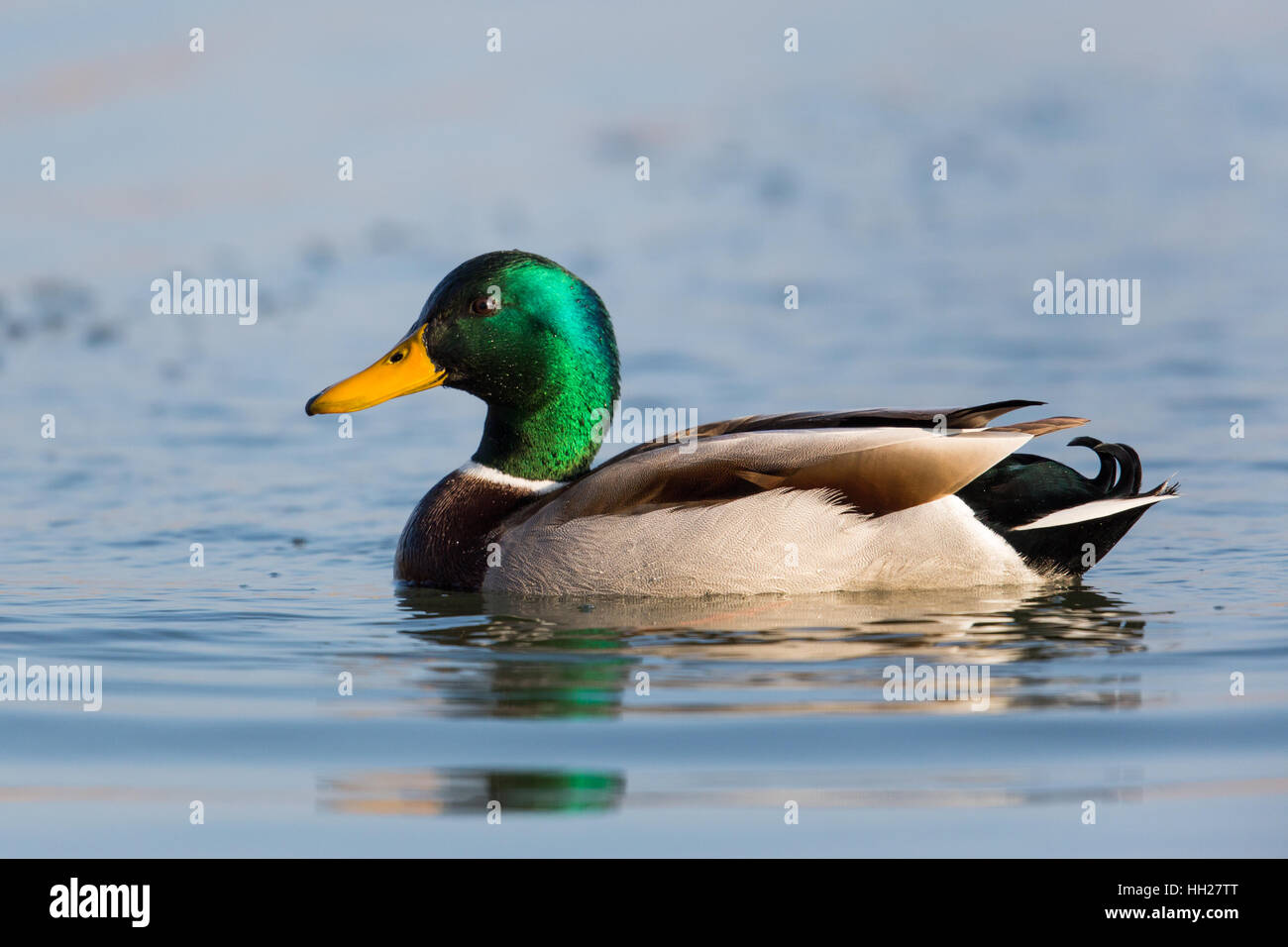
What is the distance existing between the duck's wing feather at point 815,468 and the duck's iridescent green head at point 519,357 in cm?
67

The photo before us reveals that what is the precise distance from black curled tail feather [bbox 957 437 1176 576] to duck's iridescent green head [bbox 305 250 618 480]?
181 cm

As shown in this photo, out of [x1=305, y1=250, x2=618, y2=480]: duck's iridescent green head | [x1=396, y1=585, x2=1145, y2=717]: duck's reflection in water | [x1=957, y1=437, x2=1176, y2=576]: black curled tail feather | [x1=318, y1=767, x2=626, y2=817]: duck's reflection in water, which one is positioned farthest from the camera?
[x1=305, y1=250, x2=618, y2=480]: duck's iridescent green head

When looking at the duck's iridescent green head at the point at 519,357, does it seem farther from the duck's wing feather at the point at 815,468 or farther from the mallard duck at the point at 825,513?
the duck's wing feather at the point at 815,468

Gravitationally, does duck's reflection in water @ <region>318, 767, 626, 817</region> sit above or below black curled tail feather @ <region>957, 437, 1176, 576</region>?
below

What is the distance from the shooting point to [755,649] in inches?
274

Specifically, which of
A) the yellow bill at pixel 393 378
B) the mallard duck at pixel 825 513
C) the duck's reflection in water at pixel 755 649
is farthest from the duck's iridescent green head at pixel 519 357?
the duck's reflection in water at pixel 755 649

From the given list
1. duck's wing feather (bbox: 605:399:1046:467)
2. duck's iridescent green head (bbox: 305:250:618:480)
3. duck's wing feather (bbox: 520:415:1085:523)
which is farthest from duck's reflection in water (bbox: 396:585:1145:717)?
duck's iridescent green head (bbox: 305:250:618:480)

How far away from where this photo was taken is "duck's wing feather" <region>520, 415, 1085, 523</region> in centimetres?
774

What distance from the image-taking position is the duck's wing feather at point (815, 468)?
7.74 metres

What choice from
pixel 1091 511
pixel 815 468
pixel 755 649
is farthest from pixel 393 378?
pixel 1091 511

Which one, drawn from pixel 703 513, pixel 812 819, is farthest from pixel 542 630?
pixel 812 819

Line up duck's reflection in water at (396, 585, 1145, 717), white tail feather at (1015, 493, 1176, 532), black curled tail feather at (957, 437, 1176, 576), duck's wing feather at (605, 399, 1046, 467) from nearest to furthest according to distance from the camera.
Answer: duck's reflection in water at (396, 585, 1145, 717)
white tail feather at (1015, 493, 1176, 532)
black curled tail feather at (957, 437, 1176, 576)
duck's wing feather at (605, 399, 1046, 467)

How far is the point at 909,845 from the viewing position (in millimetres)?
4980

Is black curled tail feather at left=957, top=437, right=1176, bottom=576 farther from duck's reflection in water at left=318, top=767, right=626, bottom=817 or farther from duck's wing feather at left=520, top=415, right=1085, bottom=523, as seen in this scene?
duck's reflection in water at left=318, top=767, right=626, bottom=817
